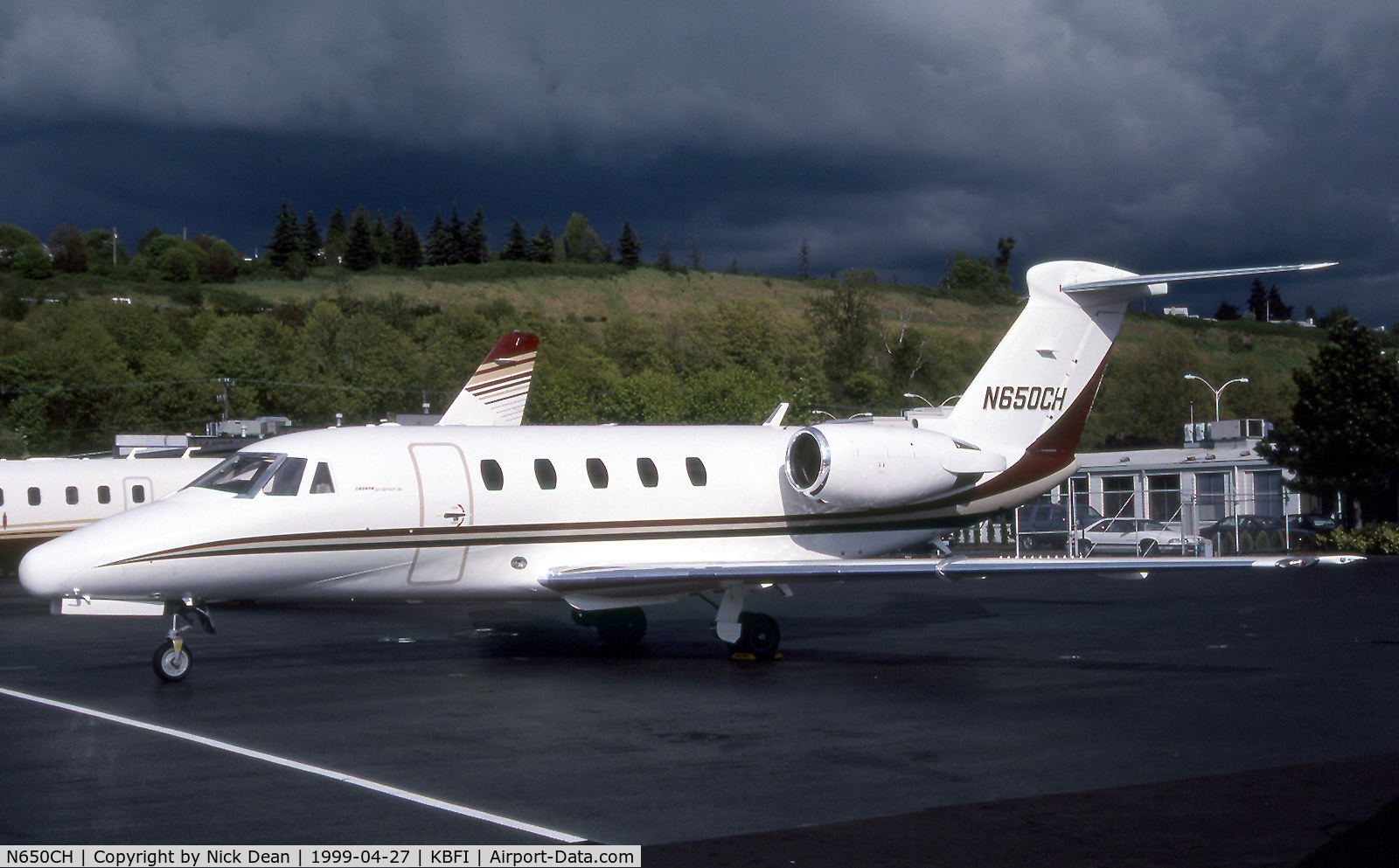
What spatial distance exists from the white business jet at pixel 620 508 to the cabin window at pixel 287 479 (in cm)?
2

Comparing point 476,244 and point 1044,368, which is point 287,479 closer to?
point 1044,368

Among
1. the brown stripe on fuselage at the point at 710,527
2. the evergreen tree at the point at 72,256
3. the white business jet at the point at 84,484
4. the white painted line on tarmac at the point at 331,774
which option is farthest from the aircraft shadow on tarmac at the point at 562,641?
the evergreen tree at the point at 72,256

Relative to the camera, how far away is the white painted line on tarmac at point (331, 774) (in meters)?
7.73

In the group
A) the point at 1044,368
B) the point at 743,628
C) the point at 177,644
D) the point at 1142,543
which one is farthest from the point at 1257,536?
the point at 177,644

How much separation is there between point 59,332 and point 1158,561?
4057 inches

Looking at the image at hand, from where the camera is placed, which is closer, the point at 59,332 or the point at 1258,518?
the point at 1258,518

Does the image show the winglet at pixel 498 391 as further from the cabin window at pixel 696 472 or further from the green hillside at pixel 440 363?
the green hillside at pixel 440 363

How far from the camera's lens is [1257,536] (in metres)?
45.3

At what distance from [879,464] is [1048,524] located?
112 ft

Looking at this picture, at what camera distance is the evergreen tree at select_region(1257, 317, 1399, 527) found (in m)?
45.8

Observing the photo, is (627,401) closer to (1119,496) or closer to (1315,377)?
(1119,496)

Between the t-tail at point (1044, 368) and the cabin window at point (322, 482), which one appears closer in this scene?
the cabin window at point (322, 482)

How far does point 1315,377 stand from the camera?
47.9 meters

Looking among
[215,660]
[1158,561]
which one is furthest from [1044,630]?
[215,660]
